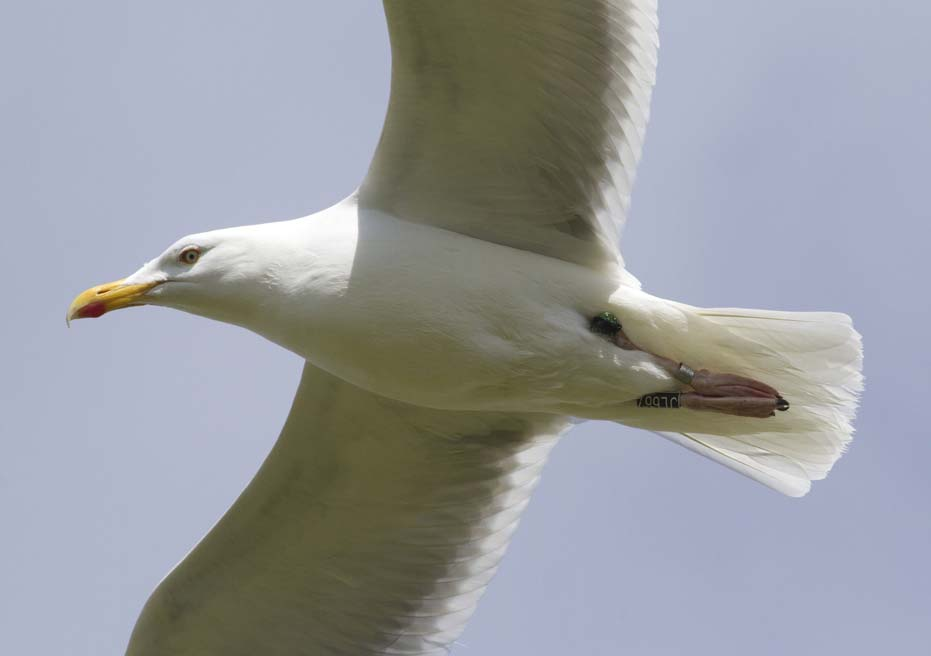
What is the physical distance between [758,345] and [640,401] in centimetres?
69

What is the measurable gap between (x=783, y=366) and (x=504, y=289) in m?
1.51

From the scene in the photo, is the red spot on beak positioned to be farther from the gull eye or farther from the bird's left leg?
the bird's left leg

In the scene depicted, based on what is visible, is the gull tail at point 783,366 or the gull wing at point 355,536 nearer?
the gull tail at point 783,366

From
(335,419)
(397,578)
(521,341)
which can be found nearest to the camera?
(521,341)

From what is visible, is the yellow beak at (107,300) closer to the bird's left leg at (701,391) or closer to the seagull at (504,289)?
the seagull at (504,289)

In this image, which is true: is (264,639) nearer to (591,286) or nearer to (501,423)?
(501,423)

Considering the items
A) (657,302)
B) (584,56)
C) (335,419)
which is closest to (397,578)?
(335,419)

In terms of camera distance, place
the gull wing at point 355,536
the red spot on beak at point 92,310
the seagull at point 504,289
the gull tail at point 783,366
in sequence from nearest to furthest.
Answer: the seagull at point 504,289 < the red spot on beak at point 92,310 < the gull tail at point 783,366 < the gull wing at point 355,536

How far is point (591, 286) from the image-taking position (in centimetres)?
836

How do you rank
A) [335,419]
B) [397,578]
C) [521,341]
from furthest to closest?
[397,578], [335,419], [521,341]

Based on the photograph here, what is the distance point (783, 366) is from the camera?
27.9 ft

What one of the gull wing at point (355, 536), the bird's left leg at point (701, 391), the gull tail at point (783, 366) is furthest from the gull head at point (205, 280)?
the gull tail at point (783, 366)

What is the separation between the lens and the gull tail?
8.39 meters

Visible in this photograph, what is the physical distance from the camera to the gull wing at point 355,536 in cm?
921
